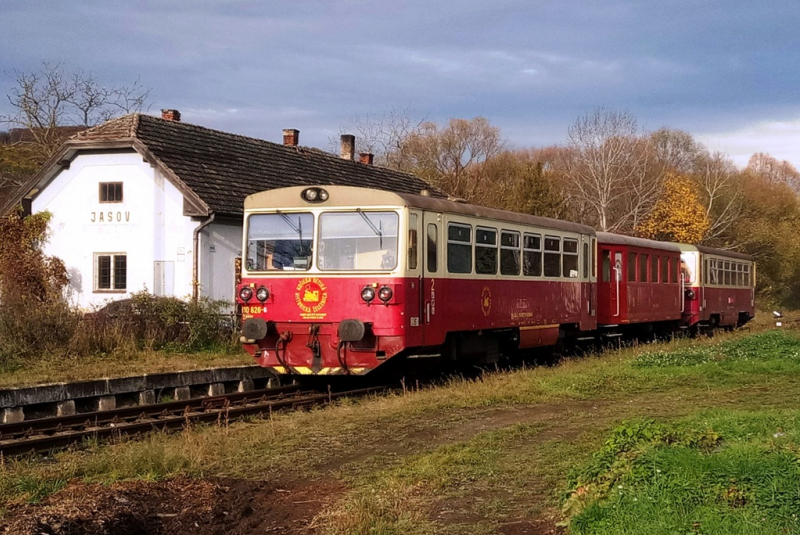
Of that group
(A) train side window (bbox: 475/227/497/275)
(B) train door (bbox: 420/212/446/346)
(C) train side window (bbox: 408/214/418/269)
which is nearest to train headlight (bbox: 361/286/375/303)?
(C) train side window (bbox: 408/214/418/269)

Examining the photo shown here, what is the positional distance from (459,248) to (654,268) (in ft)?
A: 37.1

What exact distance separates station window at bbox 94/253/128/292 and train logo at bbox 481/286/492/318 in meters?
12.9

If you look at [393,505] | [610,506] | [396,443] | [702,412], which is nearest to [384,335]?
[396,443]

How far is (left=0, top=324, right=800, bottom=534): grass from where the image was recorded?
5645mm

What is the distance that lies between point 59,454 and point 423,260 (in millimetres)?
5783

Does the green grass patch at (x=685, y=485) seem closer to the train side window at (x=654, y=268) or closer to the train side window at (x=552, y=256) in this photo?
the train side window at (x=552, y=256)

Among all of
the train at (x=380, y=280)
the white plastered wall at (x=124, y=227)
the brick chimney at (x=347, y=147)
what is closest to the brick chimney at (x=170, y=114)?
the white plastered wall at (x=124, y=227)

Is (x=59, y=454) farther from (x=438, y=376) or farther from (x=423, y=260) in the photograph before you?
(x=438, y=376)

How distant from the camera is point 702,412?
9711 millimetres

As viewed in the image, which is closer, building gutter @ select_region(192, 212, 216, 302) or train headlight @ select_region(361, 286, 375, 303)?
train headlight @ select_region(361, 286, 375, 303)

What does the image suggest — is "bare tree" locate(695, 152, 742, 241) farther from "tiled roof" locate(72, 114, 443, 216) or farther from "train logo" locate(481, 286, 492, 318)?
"train logo" locate(481, 286, 492, 318)

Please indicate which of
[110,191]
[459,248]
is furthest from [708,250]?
[110,191]

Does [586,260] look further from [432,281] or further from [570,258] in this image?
[432,281]

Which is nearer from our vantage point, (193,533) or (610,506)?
(610,506)
